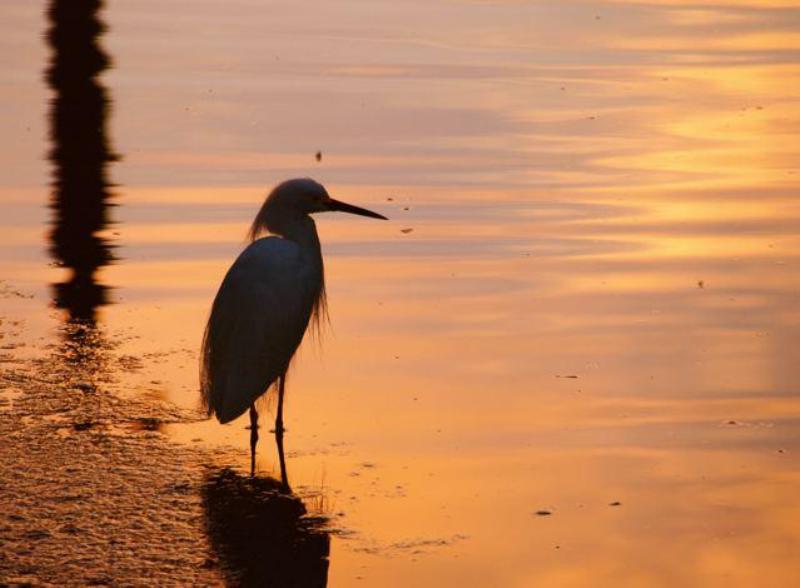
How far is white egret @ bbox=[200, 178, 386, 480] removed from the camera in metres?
7.61

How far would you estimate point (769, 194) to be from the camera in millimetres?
11828

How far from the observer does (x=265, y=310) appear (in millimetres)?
7789

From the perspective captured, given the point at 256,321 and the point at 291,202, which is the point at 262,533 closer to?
the point at 256,321

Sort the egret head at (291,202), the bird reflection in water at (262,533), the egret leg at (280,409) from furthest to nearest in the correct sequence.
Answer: the egret head at (291,202) < the egret leg at (280,409) < the bird reflection in water at (262,533)

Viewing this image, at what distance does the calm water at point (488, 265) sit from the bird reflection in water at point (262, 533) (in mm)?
90

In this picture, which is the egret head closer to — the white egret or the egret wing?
the white egret

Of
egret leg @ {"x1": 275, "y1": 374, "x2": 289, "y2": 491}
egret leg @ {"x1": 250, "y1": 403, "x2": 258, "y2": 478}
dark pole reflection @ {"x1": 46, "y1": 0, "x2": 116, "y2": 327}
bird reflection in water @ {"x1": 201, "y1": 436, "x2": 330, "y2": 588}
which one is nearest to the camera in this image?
bird reflection in water @ {"x1": 201, "y1": 436, "x2": 330, "y2": 588}

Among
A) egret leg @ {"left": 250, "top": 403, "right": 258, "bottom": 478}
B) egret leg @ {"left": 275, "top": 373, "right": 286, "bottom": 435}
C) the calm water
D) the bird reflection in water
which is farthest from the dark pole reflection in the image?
the bird reflection in water

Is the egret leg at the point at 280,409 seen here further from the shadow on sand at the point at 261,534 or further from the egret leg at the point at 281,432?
the shadow on sand at the point at 261,534

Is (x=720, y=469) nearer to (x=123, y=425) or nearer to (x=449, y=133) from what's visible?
(x=123, y=425)

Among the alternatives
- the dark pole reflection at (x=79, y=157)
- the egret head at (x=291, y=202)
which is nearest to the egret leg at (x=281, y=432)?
the egret head at (x=291, y=202)

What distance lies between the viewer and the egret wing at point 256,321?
25.1 feet

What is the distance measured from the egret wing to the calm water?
0.26 m

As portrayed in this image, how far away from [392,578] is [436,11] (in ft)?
44.2
